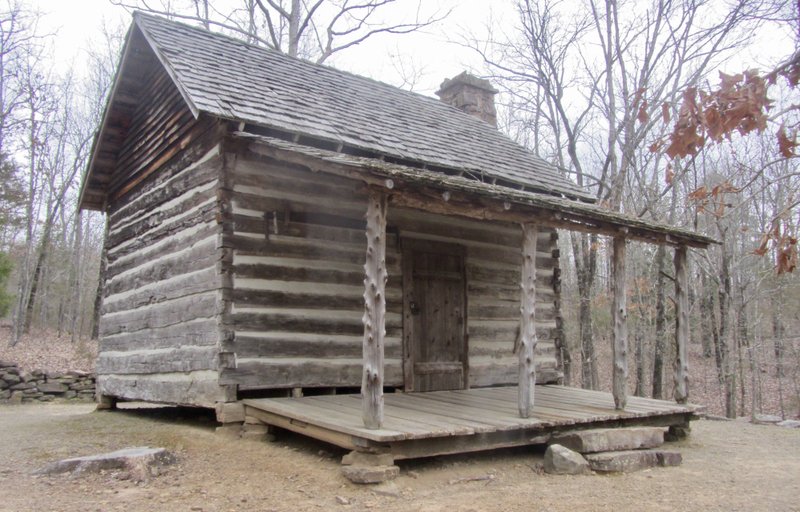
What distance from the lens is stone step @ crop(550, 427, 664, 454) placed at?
6480 mm

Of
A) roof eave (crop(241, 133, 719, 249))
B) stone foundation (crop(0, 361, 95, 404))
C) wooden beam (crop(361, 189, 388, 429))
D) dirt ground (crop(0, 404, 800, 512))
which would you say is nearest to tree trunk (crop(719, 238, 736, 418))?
dirt ground (crop(0, 404, 800, 512))

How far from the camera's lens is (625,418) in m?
7.48

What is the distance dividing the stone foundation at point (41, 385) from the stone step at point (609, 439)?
12.4 metres

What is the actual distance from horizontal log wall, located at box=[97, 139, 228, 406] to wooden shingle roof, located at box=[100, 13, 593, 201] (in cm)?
88

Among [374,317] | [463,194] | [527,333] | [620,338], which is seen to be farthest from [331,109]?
[620,338]

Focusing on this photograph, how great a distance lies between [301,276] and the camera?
7875 millimetres

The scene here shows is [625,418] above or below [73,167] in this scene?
below

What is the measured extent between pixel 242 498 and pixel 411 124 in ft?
24.2

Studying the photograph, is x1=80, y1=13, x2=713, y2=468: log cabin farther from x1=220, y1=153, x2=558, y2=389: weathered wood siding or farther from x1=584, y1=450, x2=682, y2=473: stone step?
x1=584, y1=450, x2=682, y2=473: stone step

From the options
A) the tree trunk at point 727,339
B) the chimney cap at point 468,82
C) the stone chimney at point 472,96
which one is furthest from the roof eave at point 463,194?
the tree trunk at point 727,339

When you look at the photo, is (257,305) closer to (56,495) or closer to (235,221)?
(235,221)

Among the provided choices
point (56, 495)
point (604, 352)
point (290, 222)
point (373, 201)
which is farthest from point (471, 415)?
point (604, 352)

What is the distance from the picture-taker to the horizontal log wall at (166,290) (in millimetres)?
7594

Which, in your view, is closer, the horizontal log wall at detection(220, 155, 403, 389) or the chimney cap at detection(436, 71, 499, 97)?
the horizontal log wall at detection(220, 155, 403, 389)
